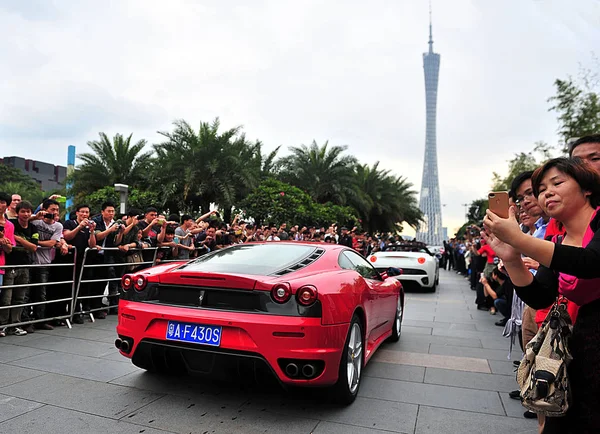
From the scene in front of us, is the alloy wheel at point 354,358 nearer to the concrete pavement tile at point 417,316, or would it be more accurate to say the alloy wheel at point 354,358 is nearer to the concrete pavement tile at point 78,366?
the concrete pavement tile at point 78,366

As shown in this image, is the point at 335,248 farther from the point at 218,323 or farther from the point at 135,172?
the point at 135,172

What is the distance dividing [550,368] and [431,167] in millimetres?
111705

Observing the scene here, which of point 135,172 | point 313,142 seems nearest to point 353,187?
point 313,142

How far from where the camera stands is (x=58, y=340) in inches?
209

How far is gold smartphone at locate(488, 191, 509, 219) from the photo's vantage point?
1.77m

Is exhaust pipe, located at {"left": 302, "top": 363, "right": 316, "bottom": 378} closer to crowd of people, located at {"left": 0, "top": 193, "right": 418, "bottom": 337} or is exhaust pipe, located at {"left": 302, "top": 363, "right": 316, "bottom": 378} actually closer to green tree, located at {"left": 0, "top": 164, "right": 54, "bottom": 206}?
crowd of people, located at {"left": 0, "top": 193, "right": 418, "bottom": 337}

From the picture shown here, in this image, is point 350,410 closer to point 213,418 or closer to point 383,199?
point 213,418

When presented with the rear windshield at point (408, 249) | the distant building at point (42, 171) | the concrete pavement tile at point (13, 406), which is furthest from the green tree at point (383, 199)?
the distant building at point (42, 171)

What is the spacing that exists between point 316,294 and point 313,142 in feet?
85.0

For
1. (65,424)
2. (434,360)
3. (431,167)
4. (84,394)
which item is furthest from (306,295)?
(431,167)

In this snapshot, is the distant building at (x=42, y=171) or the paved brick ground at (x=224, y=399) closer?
the paved brick ground at (x=224, y=399)

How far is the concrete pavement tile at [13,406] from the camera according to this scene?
3.10m

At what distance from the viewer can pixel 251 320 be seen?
3.15m

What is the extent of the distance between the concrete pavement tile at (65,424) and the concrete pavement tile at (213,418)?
0.11 metres
